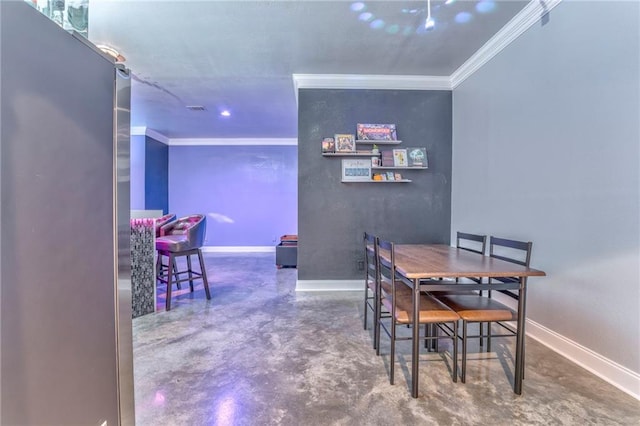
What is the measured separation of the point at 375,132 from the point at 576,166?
202 centimetres

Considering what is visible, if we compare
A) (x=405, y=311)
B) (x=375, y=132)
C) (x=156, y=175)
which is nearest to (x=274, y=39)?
(x=375, y=132)

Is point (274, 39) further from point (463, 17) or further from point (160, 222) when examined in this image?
point (160, 222)

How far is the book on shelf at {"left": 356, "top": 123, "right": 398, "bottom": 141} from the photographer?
139 inches

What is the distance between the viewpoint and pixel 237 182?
689 cm

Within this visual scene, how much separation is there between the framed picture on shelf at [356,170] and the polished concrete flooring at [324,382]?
66.0 inches

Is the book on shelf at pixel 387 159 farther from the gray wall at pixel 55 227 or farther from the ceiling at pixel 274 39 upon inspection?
the gray wall at pixel 55 227

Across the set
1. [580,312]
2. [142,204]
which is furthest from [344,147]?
[142,204]

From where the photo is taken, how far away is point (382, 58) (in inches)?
121

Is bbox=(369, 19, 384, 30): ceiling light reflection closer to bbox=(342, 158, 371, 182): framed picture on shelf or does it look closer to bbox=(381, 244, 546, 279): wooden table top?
bbox=(342, 158, 371, 182): framed picture on shelf

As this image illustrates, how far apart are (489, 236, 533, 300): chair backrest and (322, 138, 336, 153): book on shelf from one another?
2035 millimetres

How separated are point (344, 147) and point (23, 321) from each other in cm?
318

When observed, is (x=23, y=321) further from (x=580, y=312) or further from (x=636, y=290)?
(x=580, y=312)

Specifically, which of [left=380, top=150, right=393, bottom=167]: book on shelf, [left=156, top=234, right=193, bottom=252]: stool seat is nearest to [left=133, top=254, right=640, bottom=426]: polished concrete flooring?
[left=156, top=234, right=193, bottom=252]: stool seat

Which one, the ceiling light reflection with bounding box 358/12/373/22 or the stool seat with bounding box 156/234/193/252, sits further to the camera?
the stool seat with bounding box 156/234/193/252
